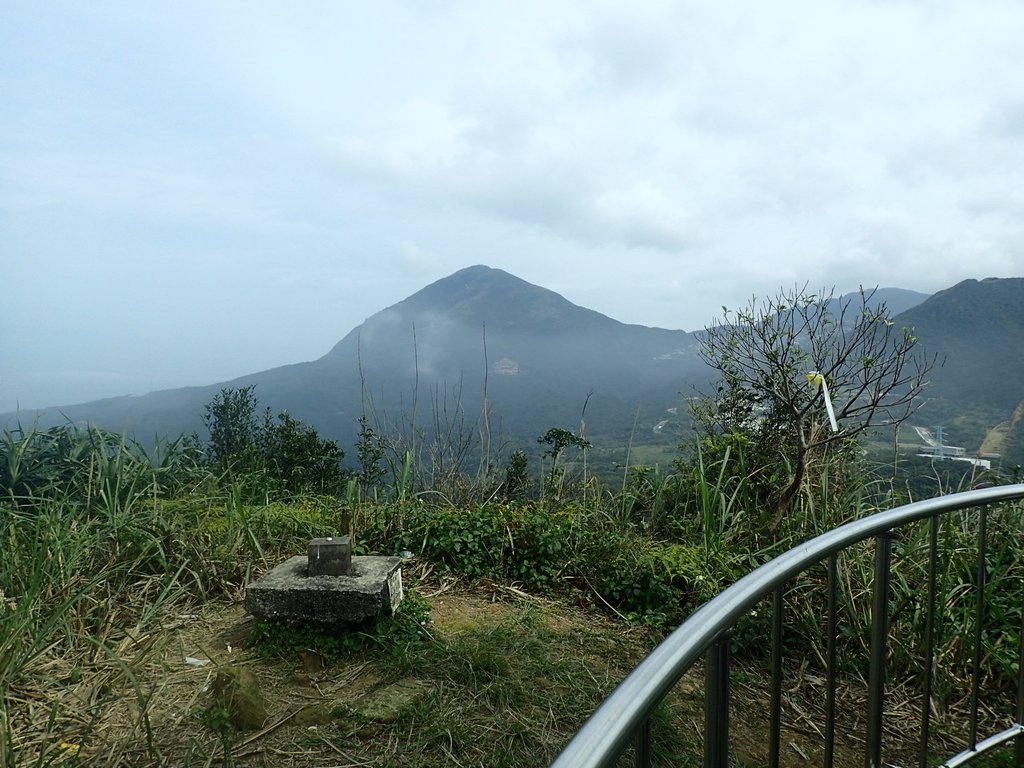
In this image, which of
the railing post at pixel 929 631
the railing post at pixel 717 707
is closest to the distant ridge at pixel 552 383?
the railing post at pixel 929 631

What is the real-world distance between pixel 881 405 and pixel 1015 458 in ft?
5.41

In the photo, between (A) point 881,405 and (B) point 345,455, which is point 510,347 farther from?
(A) point 881,405

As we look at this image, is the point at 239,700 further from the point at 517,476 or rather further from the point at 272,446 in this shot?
the point at 272,446

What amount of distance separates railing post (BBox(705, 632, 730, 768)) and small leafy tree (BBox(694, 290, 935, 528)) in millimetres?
3967

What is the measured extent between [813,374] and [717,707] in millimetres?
4587

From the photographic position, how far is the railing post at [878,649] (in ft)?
5.32

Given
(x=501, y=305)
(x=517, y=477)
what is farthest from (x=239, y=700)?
(x=501, y=305)

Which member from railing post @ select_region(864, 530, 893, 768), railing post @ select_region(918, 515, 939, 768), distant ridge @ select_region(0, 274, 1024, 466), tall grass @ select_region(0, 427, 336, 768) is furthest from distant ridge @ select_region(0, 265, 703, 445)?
railing post @ select_region(864, 530, 893, 768)

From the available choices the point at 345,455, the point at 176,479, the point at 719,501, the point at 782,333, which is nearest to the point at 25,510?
the point at 176,479

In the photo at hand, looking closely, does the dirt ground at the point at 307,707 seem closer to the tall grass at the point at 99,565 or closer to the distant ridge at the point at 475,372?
the tall grass at the point at 99,565

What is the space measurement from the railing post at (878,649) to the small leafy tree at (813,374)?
121 inches

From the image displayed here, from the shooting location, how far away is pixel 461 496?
594cm

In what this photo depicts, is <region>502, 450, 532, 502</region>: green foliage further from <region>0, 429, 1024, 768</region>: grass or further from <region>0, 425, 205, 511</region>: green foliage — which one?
<region>0, 425, 205, 511</region>: green foliage

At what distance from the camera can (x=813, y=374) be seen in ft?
16.7
